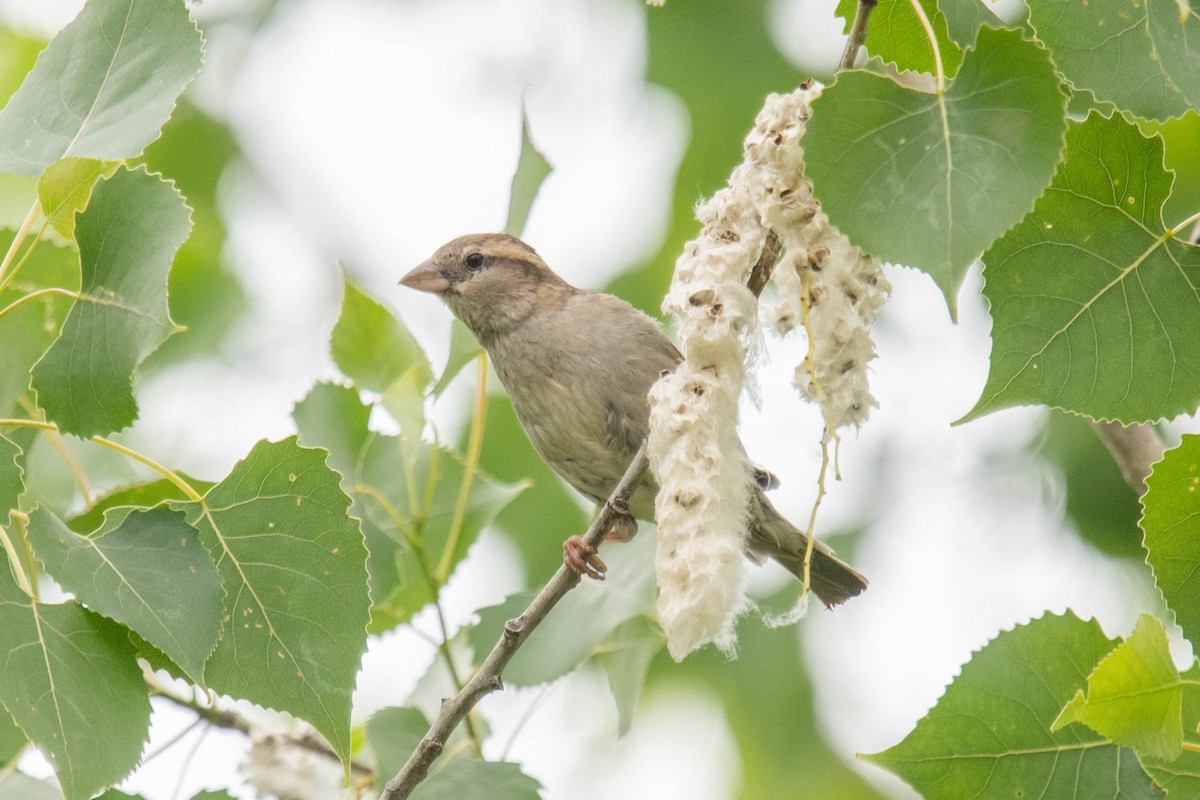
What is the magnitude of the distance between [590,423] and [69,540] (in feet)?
7.61

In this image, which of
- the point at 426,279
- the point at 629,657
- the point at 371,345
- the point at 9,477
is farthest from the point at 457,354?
the point at 426,279

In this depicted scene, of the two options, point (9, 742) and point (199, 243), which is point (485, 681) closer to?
point (9, 742)

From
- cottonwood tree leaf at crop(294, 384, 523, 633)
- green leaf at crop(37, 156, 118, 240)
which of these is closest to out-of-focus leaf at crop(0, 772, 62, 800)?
cottonwood tree leaf at crop(294, 384, 523, 633)

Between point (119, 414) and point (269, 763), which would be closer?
point (119, 414)

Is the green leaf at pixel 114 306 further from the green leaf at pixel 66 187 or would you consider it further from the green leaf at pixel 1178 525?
the green leaf at pixel 1178 525

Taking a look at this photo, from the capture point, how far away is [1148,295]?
7.32 feet

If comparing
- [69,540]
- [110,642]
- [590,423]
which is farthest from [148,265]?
[590,423]

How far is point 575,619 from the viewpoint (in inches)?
141

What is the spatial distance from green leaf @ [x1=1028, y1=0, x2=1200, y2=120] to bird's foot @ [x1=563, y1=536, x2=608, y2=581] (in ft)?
5.03

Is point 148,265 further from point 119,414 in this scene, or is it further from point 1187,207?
point 1187,207

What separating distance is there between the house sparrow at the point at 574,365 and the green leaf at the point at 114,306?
201 cm

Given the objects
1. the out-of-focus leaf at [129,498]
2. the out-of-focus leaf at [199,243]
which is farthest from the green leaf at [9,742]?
the out-of-focus leaf at [199,243]

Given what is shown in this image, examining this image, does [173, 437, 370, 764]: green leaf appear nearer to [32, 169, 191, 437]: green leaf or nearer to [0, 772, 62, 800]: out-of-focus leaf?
[32, 169, 191, 437]: green leaf

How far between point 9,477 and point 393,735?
1.37 metres
